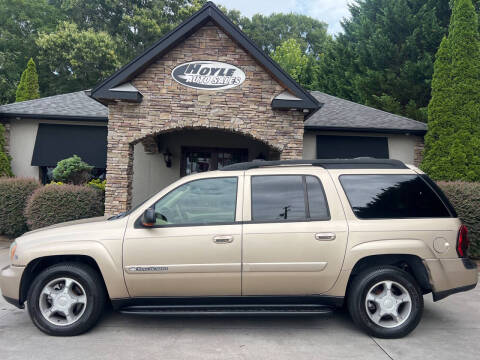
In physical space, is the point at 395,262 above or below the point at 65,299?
above

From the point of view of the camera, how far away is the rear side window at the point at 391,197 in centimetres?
397

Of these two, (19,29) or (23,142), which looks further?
(19,29)

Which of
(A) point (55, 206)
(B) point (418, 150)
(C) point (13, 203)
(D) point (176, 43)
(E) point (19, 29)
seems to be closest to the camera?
(A) point (55, 206)

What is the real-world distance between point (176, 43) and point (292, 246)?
6727mm

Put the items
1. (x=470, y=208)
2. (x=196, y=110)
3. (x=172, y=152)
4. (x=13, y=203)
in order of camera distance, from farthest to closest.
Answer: (x=172, y=152) → (x=13, y=203) → (x=196, y=110) → (x=470, y=208)

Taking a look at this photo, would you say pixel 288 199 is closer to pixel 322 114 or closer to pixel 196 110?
pixel 196 110

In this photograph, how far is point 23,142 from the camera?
11.8 meters

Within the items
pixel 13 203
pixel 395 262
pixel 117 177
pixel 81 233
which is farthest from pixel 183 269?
pixel 13 203

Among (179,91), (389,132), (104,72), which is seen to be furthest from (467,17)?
(104,72)

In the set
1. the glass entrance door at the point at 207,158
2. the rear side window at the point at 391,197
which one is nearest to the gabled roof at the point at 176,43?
the glass entrance door at the point at 207,158

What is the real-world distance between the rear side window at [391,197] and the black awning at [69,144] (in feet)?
31.5

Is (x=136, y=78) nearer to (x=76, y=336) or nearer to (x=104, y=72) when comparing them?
(x=76, y=336)

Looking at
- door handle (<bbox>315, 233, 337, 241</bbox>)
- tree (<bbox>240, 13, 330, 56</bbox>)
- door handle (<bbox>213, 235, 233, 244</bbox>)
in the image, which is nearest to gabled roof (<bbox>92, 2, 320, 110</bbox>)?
door handle (<bbox>315, 233, 337, 241</bbox>)

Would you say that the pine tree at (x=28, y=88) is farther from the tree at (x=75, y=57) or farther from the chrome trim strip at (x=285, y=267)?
Result: the chrome trim strip at (x=285, y=267)
